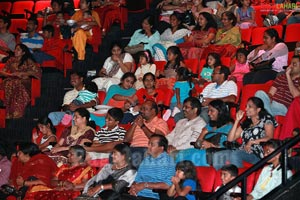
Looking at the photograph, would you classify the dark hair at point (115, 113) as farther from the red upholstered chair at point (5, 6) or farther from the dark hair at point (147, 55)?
the red upholstered chair at point (5, 6)

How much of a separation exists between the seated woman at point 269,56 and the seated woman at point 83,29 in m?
2.62

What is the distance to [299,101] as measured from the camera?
25.9 ft

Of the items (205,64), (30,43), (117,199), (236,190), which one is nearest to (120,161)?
(117,199)

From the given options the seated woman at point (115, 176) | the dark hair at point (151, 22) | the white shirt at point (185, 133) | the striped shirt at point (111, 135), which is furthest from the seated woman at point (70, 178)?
the dark hair at point (151, 22)

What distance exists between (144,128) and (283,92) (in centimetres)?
159

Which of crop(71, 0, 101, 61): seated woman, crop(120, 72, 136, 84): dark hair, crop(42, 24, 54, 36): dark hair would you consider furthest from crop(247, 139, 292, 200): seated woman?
crop(42, 24, 54, 36): dark hair

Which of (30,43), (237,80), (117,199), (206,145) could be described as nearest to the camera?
(117,199)

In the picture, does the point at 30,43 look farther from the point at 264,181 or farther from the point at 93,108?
the point at 264,181

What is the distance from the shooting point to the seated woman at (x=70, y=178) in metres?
8.33

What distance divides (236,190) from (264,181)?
0.27 meters

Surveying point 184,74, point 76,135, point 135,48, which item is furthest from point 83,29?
point 76,135

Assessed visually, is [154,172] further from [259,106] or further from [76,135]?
[76,135]

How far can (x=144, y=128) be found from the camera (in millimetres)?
8922

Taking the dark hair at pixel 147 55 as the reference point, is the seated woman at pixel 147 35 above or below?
above
